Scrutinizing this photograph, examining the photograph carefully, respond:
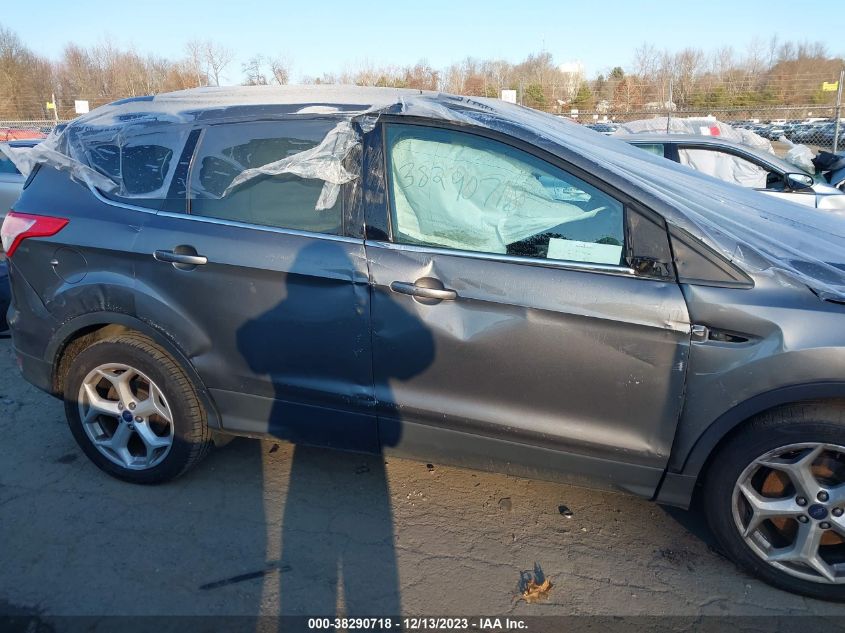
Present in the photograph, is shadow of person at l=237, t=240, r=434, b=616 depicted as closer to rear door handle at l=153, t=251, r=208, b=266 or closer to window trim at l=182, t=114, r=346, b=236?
window trim at l=182, t=114, r=346, b=236

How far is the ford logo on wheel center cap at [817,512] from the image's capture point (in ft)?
7.80

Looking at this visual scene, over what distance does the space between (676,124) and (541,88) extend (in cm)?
894

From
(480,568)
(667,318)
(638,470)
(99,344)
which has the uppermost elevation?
(667,318)

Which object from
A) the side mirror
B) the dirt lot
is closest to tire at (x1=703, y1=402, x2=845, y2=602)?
the dirt lot

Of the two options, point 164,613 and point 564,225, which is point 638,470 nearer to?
point 564,225

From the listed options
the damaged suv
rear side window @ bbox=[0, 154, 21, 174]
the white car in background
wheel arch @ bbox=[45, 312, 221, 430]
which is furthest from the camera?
rear side window @ bbox=[0, 154, 21, 174]

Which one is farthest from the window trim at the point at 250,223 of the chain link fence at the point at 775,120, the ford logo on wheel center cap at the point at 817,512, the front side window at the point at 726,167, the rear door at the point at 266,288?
the chain link fence at the point at 775,120

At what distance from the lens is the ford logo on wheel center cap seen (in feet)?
7.80

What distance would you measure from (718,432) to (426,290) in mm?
1229

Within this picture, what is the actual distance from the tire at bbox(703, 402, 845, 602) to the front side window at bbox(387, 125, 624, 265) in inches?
33.5

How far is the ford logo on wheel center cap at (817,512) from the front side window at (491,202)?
1168 millimetres

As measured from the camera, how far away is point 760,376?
2.29m

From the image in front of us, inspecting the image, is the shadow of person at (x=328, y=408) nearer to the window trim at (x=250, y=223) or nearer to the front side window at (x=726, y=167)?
the window trim at (x=250, y=223)

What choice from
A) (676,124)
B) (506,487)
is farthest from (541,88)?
(506,487)
